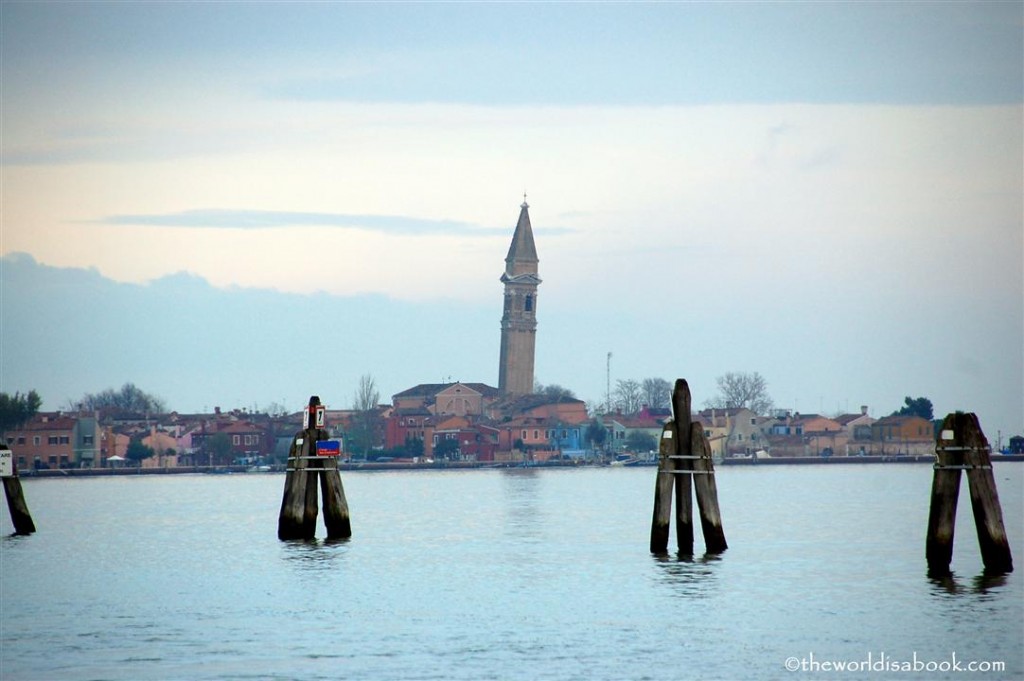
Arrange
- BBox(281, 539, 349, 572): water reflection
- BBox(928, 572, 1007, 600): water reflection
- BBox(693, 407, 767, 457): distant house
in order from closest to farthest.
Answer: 1. BBox(928, 572, 1007, 600): water reflection
2. BBox(281, 539, 349, 572): water reflection
3. BBox(693, 407, 767, 457): distant house

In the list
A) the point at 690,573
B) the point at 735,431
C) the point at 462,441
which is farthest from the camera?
the point at 735,431

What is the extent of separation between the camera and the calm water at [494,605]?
1991 centimetres

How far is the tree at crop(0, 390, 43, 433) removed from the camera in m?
122

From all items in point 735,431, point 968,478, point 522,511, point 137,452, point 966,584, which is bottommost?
point 966,584

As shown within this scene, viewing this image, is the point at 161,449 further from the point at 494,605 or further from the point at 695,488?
the point at 494,605

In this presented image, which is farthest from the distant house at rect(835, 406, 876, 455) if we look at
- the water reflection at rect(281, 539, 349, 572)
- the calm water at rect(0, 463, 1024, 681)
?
the water reflection at rect(281, 539, 349, 572)

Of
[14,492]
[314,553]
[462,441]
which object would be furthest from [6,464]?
[462,441]

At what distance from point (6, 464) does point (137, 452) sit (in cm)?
10655

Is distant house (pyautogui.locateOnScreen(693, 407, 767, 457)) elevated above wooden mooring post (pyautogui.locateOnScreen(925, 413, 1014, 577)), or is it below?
above

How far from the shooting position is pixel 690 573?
28234 millimetres

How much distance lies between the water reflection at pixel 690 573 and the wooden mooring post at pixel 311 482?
21.1ft

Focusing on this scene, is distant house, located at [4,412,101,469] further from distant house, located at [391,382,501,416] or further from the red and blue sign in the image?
the red and blue sign

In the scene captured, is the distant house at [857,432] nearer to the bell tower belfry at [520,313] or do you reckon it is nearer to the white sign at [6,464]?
the bell tower belfry at [520,313]

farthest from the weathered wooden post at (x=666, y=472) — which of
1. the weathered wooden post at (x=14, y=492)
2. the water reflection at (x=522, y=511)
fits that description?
the weathered wooden post at (x=14, y=492)
